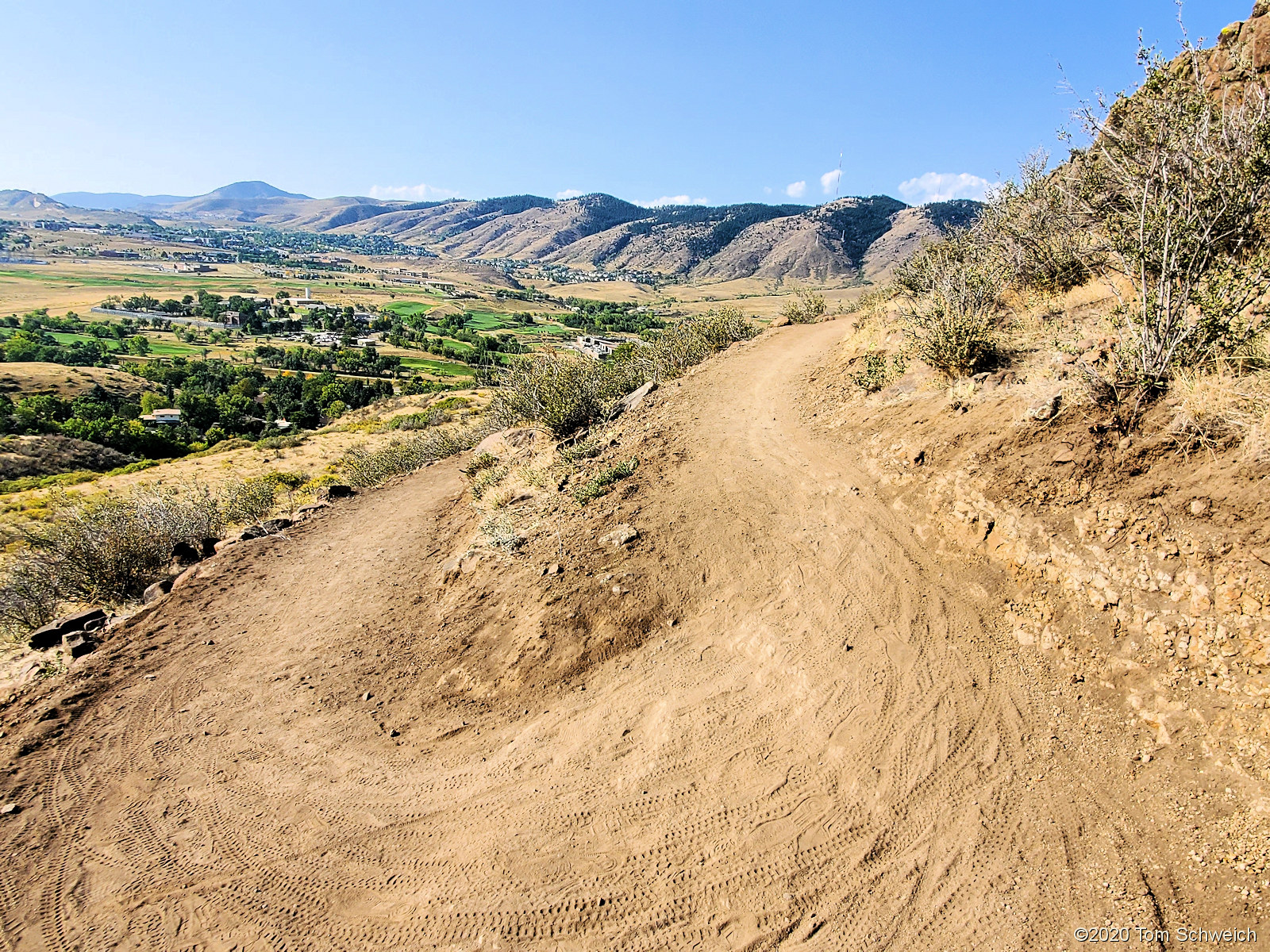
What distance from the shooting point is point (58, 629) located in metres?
8.23

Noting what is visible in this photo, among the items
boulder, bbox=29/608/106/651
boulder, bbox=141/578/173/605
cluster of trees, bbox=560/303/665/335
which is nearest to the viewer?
boulder, bbox=29/608/106/651

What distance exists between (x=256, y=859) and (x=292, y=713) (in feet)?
6.79

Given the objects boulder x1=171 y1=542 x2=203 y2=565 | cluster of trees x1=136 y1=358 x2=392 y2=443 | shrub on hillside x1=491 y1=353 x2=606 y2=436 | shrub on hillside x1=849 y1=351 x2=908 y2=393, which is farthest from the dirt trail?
cluster of trees x1=136 y1=358 x2=392 y2=443

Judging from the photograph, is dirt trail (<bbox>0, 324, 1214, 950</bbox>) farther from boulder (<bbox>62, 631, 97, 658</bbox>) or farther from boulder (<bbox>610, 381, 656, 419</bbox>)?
boulder (<bbox>610, 381, 656, 419</bbox>)

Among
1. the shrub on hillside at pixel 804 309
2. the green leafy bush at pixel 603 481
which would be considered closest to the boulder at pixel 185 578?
the green leafy bush at pixel 603 481

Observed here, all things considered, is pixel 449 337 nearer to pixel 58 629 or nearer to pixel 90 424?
pixel 90 424

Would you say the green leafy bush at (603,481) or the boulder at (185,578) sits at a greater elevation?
the green leafy bush at (603,481)

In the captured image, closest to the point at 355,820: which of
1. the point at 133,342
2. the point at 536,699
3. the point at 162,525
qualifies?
the point at 536,699

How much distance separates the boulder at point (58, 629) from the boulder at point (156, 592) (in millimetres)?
687

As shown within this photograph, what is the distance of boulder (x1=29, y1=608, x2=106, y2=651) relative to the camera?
8.09 meters

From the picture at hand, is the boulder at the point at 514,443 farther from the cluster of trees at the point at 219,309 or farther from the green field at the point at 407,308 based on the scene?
the green field at the point at 407,308

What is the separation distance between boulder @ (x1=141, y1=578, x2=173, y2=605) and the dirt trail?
1.06m

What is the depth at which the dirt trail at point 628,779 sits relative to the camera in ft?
13.7

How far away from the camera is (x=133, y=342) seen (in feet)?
278
